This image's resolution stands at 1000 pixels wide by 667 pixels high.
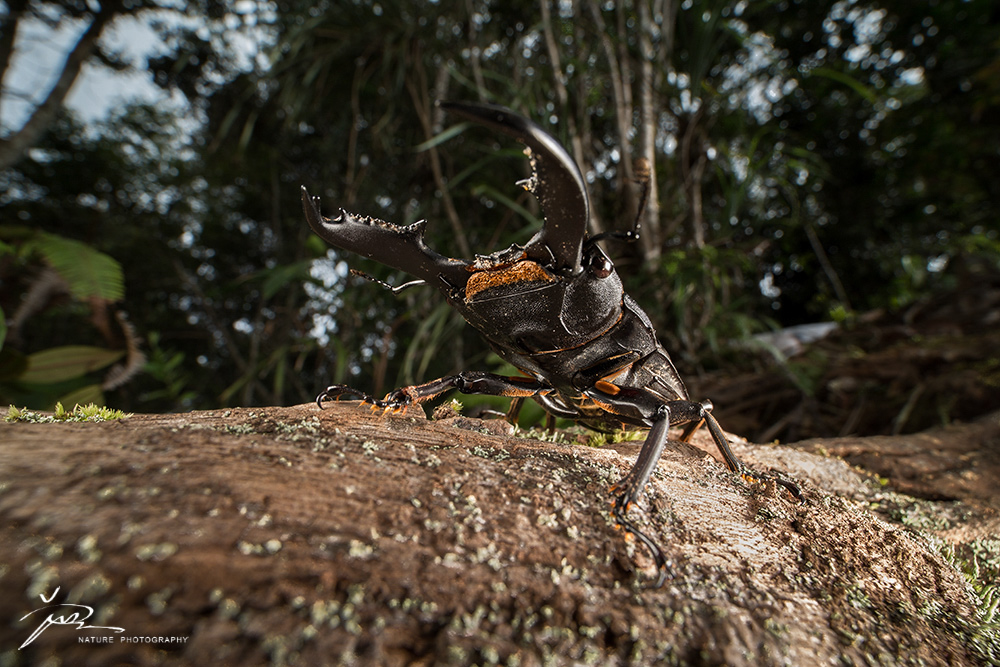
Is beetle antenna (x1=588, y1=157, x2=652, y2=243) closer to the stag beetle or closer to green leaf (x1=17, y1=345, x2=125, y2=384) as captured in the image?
the stag beetle

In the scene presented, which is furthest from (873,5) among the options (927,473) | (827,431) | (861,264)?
(927,473)

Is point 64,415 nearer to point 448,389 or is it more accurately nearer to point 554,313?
point 448,389

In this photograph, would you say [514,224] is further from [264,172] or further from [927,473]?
[264,172]

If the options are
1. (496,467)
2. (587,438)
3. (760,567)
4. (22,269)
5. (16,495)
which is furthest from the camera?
(22,269)

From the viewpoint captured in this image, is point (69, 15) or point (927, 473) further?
point (69, 15)

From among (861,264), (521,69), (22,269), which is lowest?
(22,269)

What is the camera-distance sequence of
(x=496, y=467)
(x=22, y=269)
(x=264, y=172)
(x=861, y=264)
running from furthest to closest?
(x=264, y=172), (x=861, y=264), (x=22, y=269), (x=496, y=467)

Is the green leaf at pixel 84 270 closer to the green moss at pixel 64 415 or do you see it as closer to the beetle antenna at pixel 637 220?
the green moss at pixel 64 415
